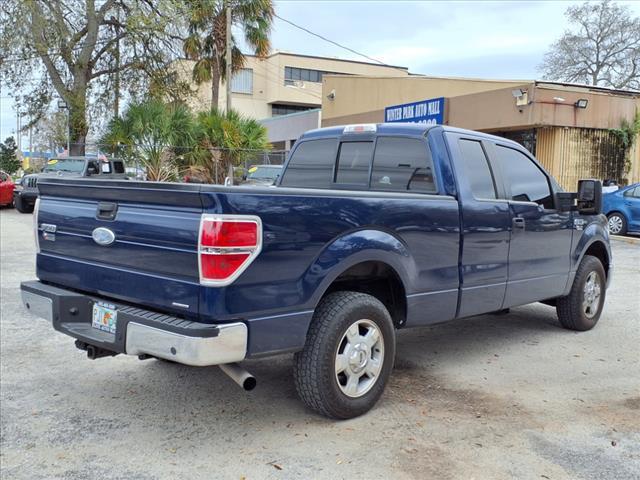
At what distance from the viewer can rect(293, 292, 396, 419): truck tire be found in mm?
3811

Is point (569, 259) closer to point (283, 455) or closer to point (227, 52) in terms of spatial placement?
point (283, 455)

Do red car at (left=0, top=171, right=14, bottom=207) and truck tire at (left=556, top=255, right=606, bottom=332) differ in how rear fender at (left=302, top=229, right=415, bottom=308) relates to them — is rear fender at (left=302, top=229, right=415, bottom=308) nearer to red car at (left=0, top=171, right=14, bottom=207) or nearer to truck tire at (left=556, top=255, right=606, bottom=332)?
truck tire at (left=556, top=255, right=606, bottom=332)

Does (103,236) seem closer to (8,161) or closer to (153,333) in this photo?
(153,333)

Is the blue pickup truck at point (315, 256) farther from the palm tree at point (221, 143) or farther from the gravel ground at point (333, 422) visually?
the palm tree at point (221, 143)

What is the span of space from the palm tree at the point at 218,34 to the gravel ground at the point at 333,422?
20.3 m

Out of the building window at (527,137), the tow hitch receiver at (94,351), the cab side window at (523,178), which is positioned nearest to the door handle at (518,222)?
the cab side window at (523,178)

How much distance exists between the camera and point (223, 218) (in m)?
3.25

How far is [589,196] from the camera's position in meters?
5.91

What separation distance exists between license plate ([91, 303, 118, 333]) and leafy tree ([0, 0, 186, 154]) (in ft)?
71.9

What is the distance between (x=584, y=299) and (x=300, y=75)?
1970 inches

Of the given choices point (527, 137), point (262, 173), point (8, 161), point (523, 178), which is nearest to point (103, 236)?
point (523, 178)

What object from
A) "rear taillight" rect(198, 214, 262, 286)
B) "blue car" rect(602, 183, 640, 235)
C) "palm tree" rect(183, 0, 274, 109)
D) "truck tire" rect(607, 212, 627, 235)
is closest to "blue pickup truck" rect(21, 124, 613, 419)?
"rear taillight" rect(198, 214, 262, 286)

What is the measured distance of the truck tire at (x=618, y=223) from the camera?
50.6ft

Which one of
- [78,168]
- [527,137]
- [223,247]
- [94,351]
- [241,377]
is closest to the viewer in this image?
[223,247]
